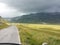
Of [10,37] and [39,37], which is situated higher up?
[39,37]

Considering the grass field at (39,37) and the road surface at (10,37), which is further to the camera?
the road surface at (10,37)

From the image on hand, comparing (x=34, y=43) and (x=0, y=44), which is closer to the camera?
(x=0, y=44)

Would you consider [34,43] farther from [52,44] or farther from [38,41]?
[52,44]

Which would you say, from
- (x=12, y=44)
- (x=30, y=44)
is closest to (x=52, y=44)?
(x=30, y=44)

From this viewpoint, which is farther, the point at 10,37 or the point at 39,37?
the point at 10,37

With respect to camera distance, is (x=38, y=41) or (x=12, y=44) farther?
(x=38, y=41)

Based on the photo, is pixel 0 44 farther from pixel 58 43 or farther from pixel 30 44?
pixel 58 43

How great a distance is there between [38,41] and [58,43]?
58.3 inches

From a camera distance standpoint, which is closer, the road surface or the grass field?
the grass field

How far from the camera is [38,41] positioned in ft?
44.1

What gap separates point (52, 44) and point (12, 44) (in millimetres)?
2622

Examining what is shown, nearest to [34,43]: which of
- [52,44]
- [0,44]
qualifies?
[52,44]

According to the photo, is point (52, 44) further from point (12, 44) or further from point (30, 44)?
point (12, 44)

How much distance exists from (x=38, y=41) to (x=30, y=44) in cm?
67
